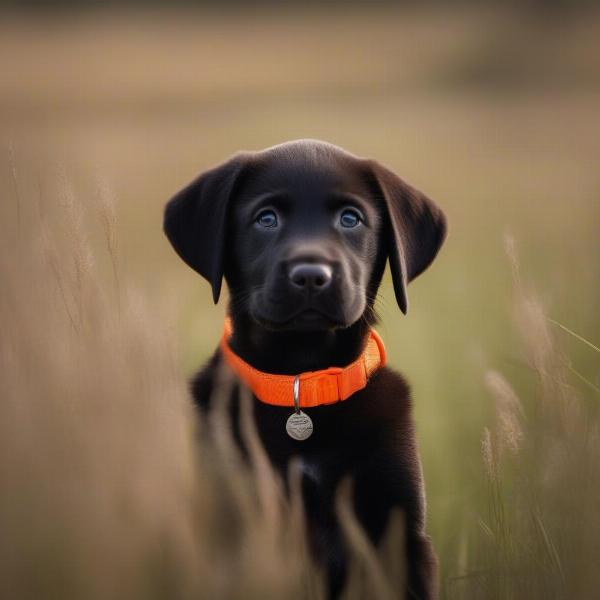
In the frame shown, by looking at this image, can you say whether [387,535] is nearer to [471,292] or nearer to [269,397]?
[269,397]

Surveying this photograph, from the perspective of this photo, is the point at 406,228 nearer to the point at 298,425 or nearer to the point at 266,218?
the point at 266,218

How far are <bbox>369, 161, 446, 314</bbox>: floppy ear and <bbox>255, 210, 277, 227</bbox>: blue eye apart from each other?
0.42 m

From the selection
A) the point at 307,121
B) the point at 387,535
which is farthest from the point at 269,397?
the point at 307,121

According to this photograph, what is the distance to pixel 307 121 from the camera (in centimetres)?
1638

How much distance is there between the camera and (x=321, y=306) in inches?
129

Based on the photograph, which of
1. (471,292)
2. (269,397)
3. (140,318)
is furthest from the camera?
(471,292)

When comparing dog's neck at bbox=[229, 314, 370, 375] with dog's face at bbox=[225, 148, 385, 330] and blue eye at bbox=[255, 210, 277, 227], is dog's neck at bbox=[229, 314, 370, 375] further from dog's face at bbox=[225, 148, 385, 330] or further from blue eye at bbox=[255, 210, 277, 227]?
blue eye at bbox=[255, 210, 277, 227]

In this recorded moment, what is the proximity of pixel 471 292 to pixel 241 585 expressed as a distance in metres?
5.91

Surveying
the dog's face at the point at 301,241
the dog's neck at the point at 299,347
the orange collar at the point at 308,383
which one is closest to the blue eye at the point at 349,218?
the dog's face at the point at 301,241

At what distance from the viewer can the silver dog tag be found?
3.31 metres

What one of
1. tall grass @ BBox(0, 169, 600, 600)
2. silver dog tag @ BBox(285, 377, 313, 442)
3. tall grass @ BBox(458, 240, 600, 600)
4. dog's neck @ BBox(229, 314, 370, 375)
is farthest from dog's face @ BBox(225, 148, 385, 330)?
tall grass @ BBox(458, 240, 600, 600)

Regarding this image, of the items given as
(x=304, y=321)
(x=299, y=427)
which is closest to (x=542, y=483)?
(x=299, y=427)

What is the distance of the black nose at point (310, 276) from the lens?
3191 millimetres

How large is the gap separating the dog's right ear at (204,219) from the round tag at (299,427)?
21.3 inches
